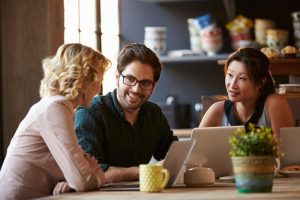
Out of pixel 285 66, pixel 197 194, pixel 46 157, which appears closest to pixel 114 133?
pixel 46 157

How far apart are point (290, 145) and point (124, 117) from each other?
2.24 ft

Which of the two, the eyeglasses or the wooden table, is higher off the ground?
the eyeglasses

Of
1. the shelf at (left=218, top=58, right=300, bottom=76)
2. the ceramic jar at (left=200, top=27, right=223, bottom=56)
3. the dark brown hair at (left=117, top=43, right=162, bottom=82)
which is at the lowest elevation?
the shelf at (left=218, top=58, right=300, bottom=76)

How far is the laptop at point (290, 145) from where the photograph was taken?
3.46 metres

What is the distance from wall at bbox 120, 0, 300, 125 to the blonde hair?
3170 mm

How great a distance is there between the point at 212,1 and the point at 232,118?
227 centimetres

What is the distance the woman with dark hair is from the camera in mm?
4090

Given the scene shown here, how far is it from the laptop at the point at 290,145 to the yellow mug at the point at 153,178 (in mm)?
753

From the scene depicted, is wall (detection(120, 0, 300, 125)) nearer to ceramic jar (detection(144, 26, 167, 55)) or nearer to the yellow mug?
ceramic jar (detection(144, 26, 167, 55))

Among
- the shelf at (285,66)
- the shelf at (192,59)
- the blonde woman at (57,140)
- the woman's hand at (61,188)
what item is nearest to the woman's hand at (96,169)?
the blonde woman at (57,140)

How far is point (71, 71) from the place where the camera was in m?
3.09

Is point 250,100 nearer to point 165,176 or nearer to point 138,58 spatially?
point 138,58

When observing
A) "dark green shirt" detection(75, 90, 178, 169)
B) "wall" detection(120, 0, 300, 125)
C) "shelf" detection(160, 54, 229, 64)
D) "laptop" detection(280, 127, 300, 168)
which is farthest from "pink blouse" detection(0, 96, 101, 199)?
"wall" detection(120, 0, 300, 125)

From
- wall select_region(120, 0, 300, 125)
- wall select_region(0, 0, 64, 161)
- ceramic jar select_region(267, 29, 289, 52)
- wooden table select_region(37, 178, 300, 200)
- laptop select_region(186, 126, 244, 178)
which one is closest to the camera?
wooden table select_region(37, 178, 300, 200)
